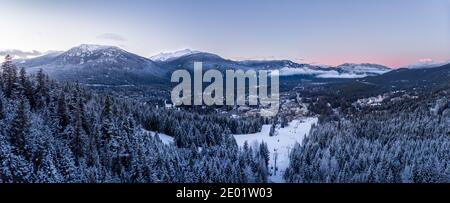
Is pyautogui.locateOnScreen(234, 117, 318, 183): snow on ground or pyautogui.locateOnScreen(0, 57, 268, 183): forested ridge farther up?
pyautogui.locateOnScreen(0, 57, 268, 183): forested ridge

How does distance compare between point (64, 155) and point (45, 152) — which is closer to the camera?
point (45, 152)

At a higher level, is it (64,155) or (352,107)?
(64,155)

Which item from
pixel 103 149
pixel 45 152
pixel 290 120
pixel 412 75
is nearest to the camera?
pixel 45 152

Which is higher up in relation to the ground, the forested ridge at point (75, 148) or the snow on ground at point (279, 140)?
the forested ridge at point (75, 148)

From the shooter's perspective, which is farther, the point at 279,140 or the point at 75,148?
the point at 279,140

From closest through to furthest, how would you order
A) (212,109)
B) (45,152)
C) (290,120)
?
(45,152) < (212,109) < (290,120)

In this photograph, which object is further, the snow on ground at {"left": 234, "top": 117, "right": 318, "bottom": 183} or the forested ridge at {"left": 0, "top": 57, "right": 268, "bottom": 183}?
the snow on ground at {"left": 234, "top": 117, "right": 318, "bottom": 183}

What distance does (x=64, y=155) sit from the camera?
67.8ft

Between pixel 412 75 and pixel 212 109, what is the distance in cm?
11891

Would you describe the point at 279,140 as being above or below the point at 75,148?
below

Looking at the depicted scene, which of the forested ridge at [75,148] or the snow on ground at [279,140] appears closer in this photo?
the forested ridge at [75,148]

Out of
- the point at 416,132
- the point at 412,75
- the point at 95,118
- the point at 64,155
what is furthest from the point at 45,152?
the point at 412,75
